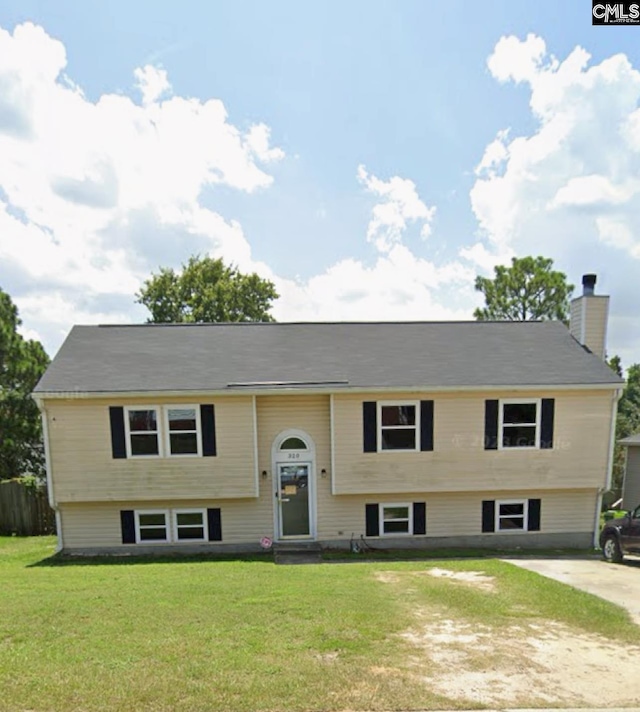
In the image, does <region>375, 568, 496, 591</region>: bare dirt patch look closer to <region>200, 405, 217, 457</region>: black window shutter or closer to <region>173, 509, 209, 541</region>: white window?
<region>200, 405, 217, 457</region>: black window shutter

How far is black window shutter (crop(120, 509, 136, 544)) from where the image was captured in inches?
480

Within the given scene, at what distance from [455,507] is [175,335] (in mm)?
10325

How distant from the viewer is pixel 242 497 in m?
11.9

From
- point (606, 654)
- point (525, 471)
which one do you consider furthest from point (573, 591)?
point (525, 471)

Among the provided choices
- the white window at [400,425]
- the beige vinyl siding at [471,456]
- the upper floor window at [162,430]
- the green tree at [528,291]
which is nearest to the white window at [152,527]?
the upper floor window at [162,430]

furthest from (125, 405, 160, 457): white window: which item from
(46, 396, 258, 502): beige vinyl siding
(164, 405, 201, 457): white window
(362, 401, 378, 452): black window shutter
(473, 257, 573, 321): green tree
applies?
(473, 257, 573, 321): green tree

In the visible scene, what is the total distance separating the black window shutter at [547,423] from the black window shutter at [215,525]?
9401 millimetres

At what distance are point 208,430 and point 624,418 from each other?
31.8m

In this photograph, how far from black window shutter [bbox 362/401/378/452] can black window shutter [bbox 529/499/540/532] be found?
508cm

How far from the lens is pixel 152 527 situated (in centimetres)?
1228

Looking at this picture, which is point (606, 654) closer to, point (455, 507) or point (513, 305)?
point (455, 507)

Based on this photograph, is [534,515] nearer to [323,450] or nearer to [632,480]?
[323,450]

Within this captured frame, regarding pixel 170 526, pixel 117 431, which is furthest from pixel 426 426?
pixel 117 431

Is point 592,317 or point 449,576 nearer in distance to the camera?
point 449,576
